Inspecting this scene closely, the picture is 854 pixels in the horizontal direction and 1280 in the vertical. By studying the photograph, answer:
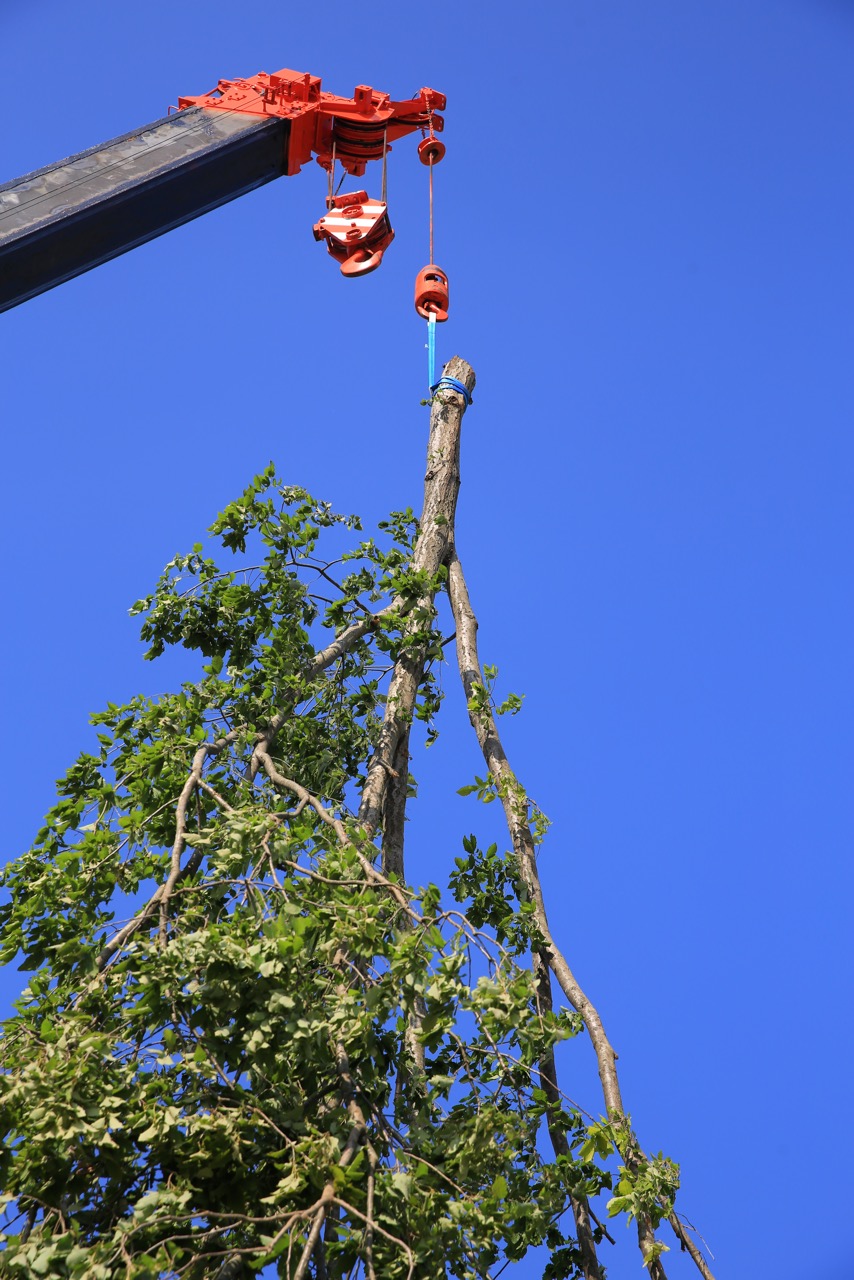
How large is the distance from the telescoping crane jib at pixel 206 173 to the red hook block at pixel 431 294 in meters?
0.01

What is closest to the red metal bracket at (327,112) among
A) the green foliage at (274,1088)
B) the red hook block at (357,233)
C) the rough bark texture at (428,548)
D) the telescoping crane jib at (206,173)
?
the telescoping crane jib at (206,173)

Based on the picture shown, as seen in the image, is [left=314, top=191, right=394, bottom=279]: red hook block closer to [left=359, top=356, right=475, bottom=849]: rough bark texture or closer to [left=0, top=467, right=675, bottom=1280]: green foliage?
[left=359, top=356, right=475, bottom=849]: rough bark texture

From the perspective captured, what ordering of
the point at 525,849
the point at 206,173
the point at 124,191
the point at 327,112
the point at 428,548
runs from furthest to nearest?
1. the point at 327,112
2. the point at 206,173
3. the point at 428,548
4. the point at 124,191
5. the point at 525,849

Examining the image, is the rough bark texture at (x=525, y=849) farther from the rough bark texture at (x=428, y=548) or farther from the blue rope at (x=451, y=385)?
the blue rope at (x=451, y=385)

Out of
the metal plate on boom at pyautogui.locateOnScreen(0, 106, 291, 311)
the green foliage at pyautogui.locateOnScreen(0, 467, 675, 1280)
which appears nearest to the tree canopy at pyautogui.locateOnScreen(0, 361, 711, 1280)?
the green foliage at pyautogui.locateOnScreen(0, 467, 675, 1280)

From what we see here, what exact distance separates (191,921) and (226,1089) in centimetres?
55

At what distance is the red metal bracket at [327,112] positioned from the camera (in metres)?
8.00

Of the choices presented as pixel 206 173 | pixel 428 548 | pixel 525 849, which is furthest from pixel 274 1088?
pixel 206 173

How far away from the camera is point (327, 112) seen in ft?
27.5

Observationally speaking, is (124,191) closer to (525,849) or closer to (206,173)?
(206,173)

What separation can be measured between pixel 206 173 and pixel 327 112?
4.32 feet

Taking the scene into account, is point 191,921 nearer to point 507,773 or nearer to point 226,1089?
point 226,1089

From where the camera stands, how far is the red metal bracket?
8.00 m

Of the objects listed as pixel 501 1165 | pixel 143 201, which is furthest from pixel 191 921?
pixel 143 201
